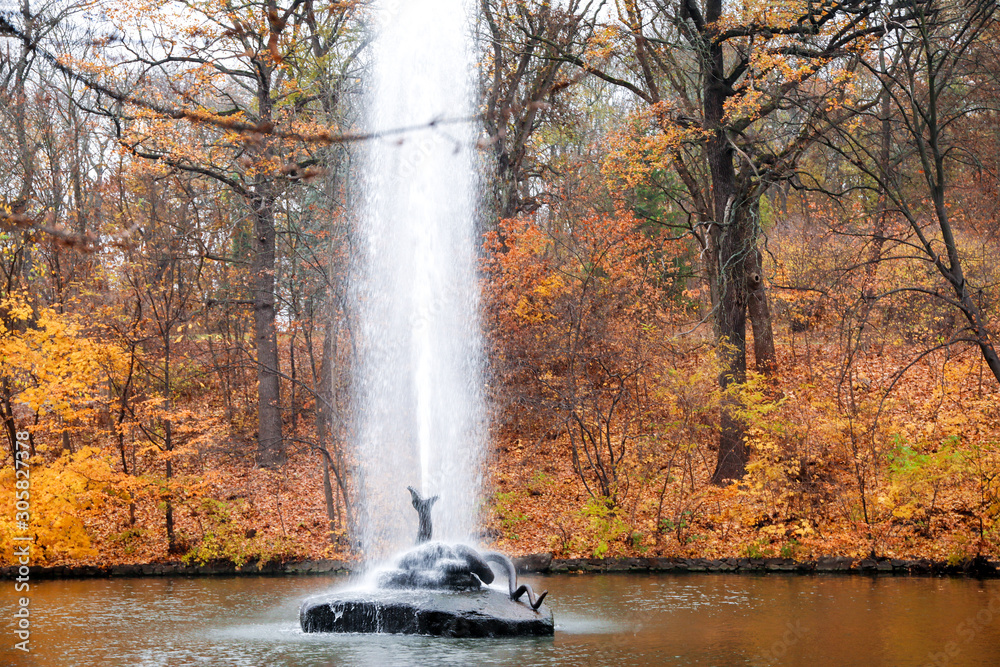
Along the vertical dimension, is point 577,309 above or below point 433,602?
above

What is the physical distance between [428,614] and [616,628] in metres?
2.03

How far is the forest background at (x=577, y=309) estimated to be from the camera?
14078mm

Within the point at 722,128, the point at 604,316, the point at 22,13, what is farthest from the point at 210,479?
the point at 22,13

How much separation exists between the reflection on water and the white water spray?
361 centimetres

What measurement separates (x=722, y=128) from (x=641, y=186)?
846 centimetres

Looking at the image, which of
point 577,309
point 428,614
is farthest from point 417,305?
point 428,614

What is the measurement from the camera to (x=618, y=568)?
14.2m

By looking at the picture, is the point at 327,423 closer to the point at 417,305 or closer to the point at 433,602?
the point at 417,305

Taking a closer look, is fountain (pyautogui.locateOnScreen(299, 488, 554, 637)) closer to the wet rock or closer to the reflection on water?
the wet rock

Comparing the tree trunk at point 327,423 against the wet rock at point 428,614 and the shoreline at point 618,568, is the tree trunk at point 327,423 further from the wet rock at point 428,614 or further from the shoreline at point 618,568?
the wet rock at point 428,614

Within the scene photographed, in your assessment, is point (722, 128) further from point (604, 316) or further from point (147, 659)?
point (147, 659)

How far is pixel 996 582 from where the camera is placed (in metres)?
11.4

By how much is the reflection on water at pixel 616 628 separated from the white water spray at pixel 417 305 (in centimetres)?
361

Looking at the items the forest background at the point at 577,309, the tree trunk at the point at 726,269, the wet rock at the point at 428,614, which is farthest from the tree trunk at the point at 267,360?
the wet rock at the point at 428,614
